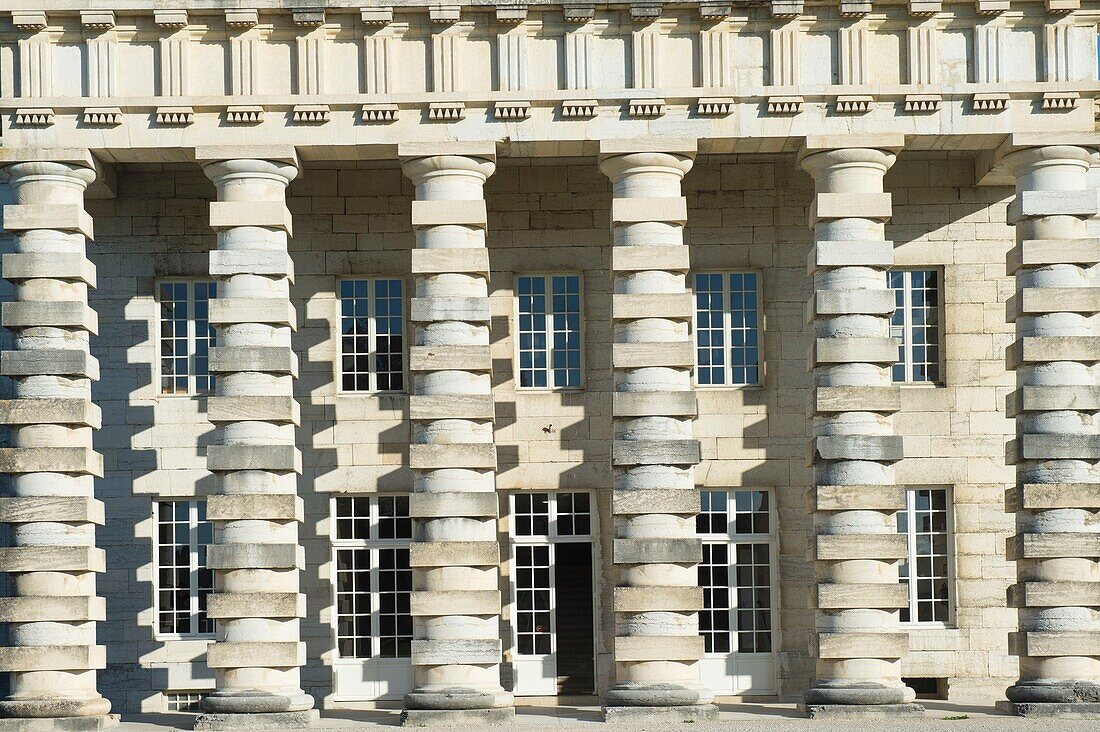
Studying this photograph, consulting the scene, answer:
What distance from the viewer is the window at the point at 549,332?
28.8 m

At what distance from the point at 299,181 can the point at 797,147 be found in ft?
27.0

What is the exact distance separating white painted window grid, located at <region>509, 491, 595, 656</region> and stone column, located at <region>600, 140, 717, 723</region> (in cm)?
333

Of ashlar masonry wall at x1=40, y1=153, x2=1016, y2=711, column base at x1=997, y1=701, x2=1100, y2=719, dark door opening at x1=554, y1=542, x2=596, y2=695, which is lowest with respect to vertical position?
column base at x1=997, y1=701, x2=1100, y2=719

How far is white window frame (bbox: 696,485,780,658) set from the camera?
28.1 metres

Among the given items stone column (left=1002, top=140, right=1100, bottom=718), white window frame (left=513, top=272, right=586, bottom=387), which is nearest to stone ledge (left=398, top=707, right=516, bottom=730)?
white window frame (left=513, top=272, right=586, bottom=387)

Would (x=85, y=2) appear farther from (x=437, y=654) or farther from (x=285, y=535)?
(x=437, y=654)

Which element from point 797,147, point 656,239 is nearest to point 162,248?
point 656,239

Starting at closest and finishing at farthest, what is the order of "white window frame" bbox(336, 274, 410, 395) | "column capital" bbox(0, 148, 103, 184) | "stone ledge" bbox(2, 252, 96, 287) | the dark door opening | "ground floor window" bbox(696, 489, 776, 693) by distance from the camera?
1. "stone ledge" bbox(2, 252, 96, 287)
2. "column capital" bbox(0, 148, 103, 184)
3. "ground floor window" bbox(696, 489, 776, 693)
4. the dark door opening
5. "white window frame" bbox(336, 274, 410, 395)

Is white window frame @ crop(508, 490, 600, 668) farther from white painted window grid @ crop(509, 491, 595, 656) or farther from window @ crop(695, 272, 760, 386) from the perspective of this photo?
window @ crop(695, 272, 760, 386)

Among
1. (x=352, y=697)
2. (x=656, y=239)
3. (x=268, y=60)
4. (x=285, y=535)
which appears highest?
(x=268, y=60)

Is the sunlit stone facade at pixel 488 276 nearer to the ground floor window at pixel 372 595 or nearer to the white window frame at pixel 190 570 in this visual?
the ground floor window at pixel 372 595

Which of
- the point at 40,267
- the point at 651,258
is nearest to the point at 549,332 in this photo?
the point at 651,258

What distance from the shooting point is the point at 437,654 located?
24.8 metres

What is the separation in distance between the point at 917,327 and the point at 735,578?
510cm
